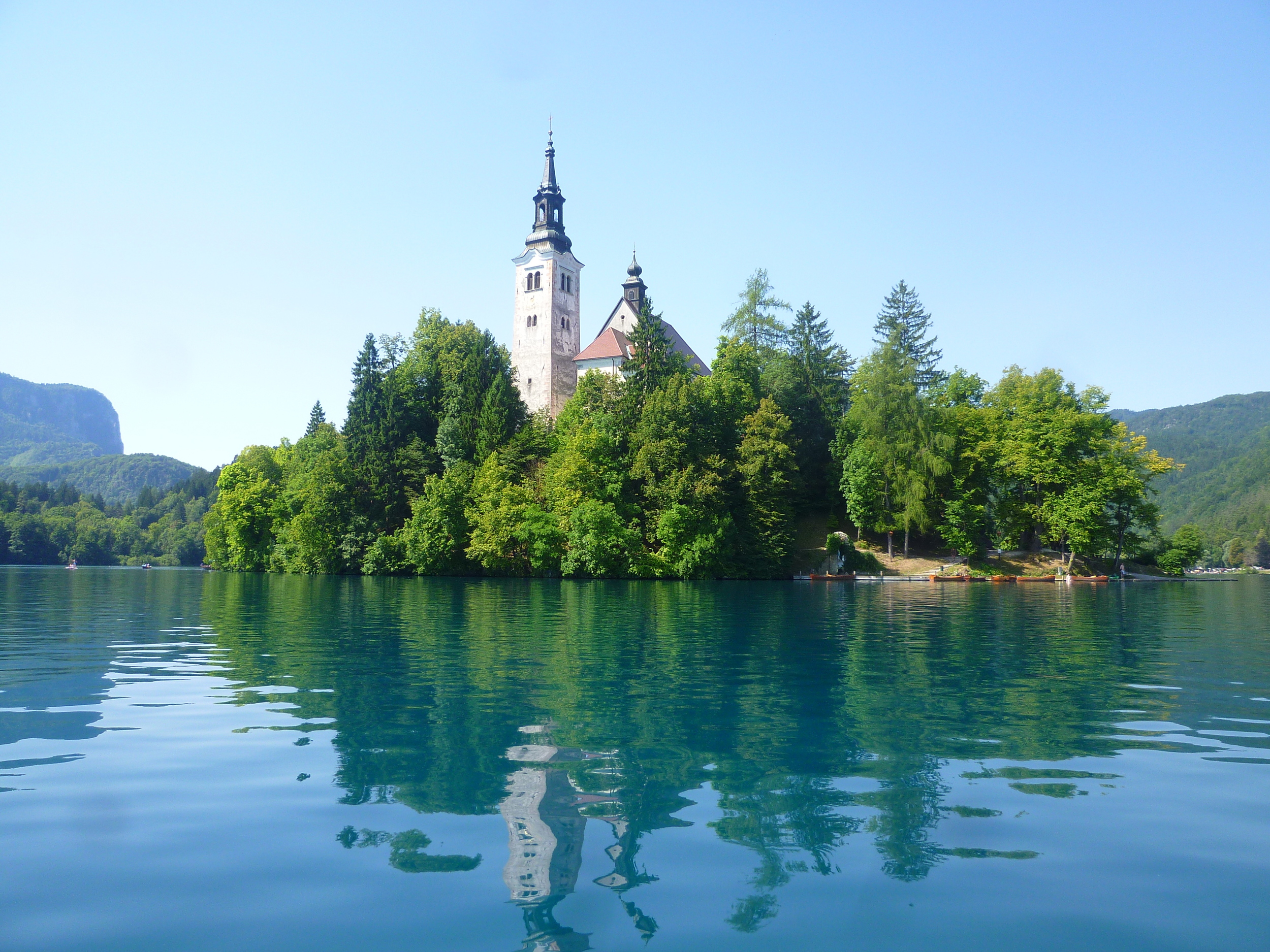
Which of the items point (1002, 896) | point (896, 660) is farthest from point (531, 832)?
point (896, 660)

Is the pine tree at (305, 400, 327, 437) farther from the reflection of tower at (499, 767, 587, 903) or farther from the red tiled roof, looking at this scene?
the reflection of tower at (499, 767, 587, 903)

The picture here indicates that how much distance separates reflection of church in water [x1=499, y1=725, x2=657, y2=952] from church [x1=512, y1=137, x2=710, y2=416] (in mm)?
73788

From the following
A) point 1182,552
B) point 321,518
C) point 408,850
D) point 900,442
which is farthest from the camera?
point 321,518

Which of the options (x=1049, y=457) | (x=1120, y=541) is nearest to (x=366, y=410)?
(x=1049, y=457)

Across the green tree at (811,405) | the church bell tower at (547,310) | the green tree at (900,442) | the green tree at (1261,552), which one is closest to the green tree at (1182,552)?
the green tree at (900,442)

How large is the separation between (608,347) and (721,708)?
73965mm

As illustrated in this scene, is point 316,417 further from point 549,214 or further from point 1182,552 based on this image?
point 1182,552

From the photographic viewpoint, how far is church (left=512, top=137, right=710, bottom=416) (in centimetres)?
8200

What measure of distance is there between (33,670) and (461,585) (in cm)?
3117

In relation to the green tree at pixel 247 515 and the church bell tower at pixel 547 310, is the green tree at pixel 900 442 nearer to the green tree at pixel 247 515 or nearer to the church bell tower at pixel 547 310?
the church bell tower at pixel 547 310

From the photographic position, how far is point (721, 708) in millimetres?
10312

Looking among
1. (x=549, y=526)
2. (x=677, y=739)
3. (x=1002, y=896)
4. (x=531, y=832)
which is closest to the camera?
(x=1002, y=896)

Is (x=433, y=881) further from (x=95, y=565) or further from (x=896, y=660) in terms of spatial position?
(x=95, y=565)

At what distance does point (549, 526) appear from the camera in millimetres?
55688
